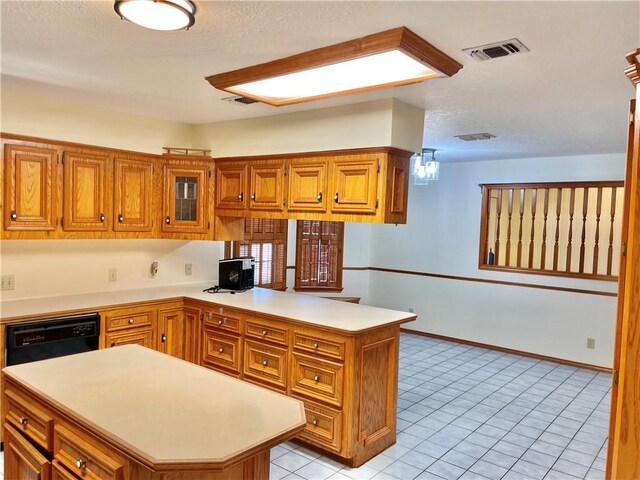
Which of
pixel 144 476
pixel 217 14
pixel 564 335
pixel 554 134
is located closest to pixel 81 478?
pixel 144 476

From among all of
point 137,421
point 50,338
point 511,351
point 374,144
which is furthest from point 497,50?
point 511,351

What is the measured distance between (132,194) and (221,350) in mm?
1555

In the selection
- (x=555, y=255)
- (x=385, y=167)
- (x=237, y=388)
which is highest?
(x=385, y=167)

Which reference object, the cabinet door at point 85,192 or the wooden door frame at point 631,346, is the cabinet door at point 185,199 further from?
the wooden door frame at point 631,346

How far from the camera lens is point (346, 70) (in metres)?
2.34

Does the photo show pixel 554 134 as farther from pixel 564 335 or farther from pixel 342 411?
pixel 342 411

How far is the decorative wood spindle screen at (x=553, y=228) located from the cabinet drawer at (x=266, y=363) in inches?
146

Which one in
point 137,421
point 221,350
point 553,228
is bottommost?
point 221,350

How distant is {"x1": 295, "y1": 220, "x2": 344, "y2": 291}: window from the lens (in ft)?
20.7

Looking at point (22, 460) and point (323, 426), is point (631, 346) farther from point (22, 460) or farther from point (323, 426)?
point (22, 460)

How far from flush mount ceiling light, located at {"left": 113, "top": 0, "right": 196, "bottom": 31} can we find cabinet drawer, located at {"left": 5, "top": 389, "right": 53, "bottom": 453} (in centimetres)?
163

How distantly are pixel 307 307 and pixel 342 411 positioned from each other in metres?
0.89

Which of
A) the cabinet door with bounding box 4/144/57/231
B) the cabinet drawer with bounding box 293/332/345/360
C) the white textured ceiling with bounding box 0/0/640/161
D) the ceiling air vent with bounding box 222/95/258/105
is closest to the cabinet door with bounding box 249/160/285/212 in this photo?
the white textured ceiling with bounding box 0/0/640/161

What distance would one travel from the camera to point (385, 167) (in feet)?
10.1
